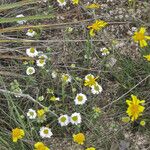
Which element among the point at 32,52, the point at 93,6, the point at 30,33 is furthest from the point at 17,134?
the point at 93,6

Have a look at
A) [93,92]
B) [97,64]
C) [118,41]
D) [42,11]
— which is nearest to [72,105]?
[93,92]

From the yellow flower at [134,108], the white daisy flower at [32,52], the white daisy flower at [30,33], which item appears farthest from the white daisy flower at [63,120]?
the white daisy flower at [30,33]

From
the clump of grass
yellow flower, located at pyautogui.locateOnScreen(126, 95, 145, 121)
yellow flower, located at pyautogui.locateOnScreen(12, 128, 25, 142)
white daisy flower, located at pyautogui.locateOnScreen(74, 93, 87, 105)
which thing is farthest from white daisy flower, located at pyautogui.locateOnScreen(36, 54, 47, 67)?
yellow flower, located at pyautogui.locateOnScreen(126, 95, 145, 121)

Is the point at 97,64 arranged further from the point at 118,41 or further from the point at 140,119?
the point at 140,119

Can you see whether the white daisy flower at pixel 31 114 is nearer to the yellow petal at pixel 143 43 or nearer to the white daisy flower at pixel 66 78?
the white daisy flower at pixel 66 78

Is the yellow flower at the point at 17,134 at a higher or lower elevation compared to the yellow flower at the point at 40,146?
higher

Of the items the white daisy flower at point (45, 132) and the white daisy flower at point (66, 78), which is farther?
the white daisy flower at point (66, 78)
